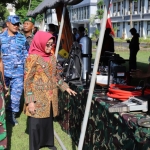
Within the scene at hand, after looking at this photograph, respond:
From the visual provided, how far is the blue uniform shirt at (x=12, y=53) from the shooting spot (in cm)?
479

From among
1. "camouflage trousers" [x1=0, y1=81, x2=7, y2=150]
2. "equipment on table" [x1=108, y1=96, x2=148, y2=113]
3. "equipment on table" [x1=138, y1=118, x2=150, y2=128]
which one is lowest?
"camouflage trousers" [x1=0, y1=81, x2=7, y2=150]

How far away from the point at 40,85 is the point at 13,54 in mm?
1517

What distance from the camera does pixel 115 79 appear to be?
3303 mm

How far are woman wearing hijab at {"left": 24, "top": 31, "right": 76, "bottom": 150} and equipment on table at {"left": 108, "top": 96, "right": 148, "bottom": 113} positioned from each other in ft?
3.48

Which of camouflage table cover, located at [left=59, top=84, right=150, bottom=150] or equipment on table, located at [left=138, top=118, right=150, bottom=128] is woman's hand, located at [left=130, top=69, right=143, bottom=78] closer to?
camouflage table cover, located at [left=59, top=84, right=150, bottom=150]

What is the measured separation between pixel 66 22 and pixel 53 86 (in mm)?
3621

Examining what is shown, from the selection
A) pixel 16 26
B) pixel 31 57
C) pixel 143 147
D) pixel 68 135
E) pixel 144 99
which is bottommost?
pixel 68 135

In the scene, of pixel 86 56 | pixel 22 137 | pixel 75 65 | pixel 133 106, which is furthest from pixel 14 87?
pixel 133 106

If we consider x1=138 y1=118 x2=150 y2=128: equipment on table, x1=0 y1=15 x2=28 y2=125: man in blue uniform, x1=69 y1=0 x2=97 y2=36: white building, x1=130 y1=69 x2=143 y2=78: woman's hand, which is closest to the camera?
x1=138 y1=118 x2=150 y2=128: equipment on table

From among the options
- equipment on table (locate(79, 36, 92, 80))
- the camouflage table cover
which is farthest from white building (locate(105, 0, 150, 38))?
the camouflage table cover

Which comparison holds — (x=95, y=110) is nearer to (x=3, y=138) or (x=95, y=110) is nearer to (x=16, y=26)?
(x=3, y=138)

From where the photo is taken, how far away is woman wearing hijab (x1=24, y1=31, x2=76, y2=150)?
3.37 meters

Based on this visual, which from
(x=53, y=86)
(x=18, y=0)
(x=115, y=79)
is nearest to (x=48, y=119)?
(x=53, y=86)

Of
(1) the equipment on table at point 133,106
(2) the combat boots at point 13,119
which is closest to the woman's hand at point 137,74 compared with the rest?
(1) the equipment on table at point 133,106
